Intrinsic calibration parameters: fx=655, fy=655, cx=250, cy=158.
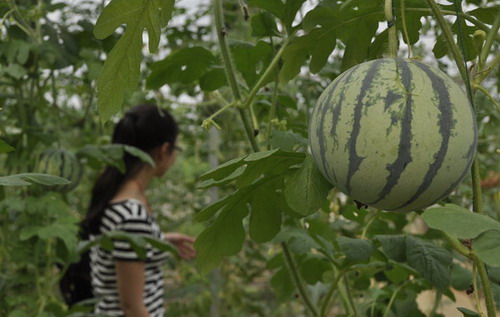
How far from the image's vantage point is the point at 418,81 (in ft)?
2.82

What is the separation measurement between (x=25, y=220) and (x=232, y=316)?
9.67 feet

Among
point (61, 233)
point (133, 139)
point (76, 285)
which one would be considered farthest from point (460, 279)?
point (76, 285)

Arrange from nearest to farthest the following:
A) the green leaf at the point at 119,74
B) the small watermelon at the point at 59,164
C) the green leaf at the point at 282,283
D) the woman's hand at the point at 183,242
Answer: the green leaf at the point at 119,74 → the green leaf at the point at 282,283 → the small watermelon at the point at 59,164 → the woman's hand at the point at 183,242

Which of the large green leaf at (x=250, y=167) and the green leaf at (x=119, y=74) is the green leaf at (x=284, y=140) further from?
the green leaf at (x=119, y=74)

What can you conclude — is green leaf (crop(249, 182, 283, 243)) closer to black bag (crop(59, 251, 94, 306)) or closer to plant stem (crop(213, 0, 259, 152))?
plant stem (crop(213, 0, 259, 152))

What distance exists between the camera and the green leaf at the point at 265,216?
1.25 m

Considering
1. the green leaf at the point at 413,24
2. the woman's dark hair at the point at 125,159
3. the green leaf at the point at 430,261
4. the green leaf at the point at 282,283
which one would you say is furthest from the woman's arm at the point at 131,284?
the green leaf at the point at 413,24

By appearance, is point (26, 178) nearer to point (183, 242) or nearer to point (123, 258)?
point (123, 258)

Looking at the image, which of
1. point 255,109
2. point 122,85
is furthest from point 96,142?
point 122,85

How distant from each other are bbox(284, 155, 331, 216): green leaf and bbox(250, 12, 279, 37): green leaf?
1.99ft

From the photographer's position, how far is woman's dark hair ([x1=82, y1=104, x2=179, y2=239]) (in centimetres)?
319

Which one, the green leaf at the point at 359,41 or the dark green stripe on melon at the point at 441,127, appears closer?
the dark green stripe on melon at the point at 441,127

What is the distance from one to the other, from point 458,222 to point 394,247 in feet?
1.51

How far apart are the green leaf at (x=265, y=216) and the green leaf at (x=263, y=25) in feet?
1.60
